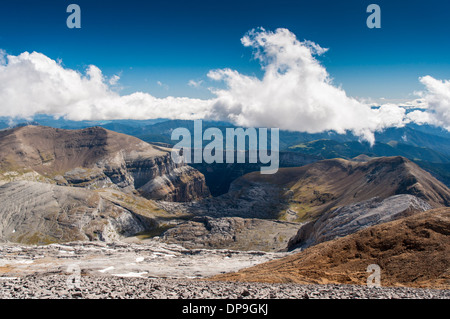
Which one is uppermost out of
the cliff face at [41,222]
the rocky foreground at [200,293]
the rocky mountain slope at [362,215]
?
Answer: the rocky foreground at [200,293]

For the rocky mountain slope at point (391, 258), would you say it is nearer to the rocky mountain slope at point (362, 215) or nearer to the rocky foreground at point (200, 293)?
the rocky foreground at point (200, 293)

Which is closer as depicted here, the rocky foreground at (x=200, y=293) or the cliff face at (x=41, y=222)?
the rocky foreground at (x=200, y=293)

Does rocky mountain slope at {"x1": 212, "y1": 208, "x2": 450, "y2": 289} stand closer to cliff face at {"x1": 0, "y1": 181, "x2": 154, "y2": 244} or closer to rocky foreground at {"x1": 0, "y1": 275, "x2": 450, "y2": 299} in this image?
rocky foreground at {"x1": 0, "y1": 275, "x2": 450, "y2": 299}

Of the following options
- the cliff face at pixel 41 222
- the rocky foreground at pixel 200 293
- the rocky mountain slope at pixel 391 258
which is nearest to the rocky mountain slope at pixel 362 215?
the rocky mountain slope at pixel 391 258

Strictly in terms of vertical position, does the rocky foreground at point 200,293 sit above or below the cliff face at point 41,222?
above

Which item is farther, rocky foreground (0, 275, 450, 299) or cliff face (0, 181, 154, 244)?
cliff face (0, 181, 154, 244)

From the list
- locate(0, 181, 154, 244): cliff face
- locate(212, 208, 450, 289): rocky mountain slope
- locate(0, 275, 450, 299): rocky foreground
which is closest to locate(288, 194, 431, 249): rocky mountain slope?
locate(212, 208, 450, 289): rocky mountain slope

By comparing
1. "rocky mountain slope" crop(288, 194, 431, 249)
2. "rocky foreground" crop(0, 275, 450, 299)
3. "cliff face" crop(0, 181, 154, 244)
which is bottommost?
"cliff face" crop(0, 181, 154, 244)

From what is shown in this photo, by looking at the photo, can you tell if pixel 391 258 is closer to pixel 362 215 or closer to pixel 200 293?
pixel 200 293
